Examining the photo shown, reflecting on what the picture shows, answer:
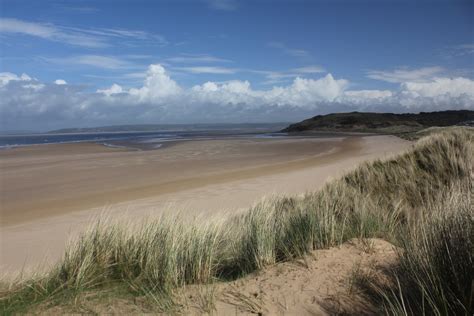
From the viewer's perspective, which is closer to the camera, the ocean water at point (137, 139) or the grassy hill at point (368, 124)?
the ocean water at point (137, 139)

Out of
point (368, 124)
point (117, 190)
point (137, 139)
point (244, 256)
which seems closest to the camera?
point (244, 256)

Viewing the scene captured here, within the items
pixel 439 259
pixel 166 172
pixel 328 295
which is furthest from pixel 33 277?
pixel 166 172

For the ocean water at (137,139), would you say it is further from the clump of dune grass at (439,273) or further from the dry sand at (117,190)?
the clump of dune grass at (439,273)

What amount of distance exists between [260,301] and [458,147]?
847 centimetres

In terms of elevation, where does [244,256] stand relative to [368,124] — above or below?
below

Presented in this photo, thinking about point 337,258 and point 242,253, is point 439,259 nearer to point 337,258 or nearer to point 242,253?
point 337,258

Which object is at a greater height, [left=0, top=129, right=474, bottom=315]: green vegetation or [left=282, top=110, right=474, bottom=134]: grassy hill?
[left=282, top=110, right=474, bottom=134]: grassy hill

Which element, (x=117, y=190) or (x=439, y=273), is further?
(x=117, y=190)

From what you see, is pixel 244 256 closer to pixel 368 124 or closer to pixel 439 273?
pixel 439 273

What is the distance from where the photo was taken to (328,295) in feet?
11.6

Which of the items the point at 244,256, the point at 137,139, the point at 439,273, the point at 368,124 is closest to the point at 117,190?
the point at 244,256

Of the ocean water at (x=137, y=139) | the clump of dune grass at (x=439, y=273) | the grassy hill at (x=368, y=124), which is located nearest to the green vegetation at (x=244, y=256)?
the clump of dune grass at (x=439, y=273)

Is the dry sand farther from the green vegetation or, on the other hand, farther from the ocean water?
the ocean water

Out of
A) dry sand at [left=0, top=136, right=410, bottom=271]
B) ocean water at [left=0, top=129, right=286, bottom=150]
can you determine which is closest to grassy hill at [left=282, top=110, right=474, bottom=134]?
ocean water at [left=0, top=129, right=286, bottom=150]
